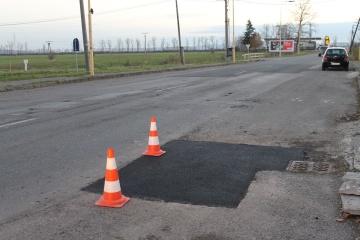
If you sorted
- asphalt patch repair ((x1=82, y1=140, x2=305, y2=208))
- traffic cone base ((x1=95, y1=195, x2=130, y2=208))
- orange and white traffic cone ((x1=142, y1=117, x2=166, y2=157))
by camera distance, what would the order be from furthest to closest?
1. orange and white traffic cone ((x1=142, y1=117, x2=166, y2=157))
2. asphalt patch repair ((x1=82, y1=140, x2=305, y2=208))
3. traffic cone base ((x1=95, y1=195, x2=130, y2=208))

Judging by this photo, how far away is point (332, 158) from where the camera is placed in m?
6.45

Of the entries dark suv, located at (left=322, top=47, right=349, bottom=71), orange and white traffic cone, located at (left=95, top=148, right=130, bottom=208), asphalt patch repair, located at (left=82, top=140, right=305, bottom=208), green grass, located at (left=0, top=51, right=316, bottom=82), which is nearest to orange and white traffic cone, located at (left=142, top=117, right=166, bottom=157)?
asphalt patch repair, located at (left=82, top=140, right=305, bottom=208)

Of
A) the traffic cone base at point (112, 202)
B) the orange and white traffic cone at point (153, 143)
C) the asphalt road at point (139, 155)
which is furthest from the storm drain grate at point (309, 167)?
the traffic cone base at point (112, 202)

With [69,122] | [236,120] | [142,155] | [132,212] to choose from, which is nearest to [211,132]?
[236,120]

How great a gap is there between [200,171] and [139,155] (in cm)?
134

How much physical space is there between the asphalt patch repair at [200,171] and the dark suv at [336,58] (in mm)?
23672

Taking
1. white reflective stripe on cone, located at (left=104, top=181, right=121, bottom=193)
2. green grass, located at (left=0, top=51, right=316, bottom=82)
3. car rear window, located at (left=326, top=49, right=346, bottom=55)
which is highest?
car rear window, located at (left=326, top=49, right=346, bottom=55)

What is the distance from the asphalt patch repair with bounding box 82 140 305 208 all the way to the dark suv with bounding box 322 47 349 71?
23.7 m

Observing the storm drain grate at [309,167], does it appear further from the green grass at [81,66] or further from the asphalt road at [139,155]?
the green grass at [81,66]

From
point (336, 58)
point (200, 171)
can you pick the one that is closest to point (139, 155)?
point (200, 171)

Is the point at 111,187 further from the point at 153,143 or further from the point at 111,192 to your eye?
the point at 153,143

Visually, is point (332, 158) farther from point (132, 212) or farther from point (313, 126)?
point (132, 212)

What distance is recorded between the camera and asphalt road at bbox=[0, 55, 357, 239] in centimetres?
Answer: 402

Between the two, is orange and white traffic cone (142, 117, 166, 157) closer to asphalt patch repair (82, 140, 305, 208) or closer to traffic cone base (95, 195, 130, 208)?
asphalt patch repair (82, 140, 305, 208)
